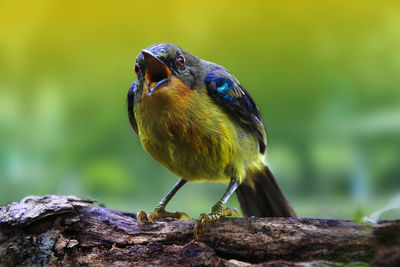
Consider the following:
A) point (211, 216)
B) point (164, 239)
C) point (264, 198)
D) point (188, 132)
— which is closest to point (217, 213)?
point (211, 216)

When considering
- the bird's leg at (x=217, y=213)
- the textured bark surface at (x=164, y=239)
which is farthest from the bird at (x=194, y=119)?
the textured bark surface at (x=164, y=239)

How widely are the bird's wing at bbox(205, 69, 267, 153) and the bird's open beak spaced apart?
364 millimetres

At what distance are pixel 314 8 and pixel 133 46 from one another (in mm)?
2119

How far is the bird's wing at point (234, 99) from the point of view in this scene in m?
2.70

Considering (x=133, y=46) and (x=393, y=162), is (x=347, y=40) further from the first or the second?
(x=133, y=46)

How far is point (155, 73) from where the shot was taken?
2498 millimetres

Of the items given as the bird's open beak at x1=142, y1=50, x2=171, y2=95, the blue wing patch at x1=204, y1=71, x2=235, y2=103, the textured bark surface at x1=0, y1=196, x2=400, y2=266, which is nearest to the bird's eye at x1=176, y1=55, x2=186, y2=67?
the bird's open beak at x1=142, y1=50, x2=171, y2=95

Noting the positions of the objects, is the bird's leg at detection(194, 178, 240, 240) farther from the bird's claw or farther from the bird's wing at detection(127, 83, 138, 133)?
the bird's wing at detection(127, 83, 138, 133)

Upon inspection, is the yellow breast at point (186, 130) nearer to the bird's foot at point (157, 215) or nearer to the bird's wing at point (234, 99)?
the bird's wing at point (234, 99)

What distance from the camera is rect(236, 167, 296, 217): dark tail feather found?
323 cm

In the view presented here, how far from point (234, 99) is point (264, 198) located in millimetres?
1066

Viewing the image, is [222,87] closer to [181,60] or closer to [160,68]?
[181,60]

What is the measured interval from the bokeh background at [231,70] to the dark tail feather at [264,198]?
29 cm

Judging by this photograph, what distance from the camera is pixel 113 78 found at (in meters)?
4.59
